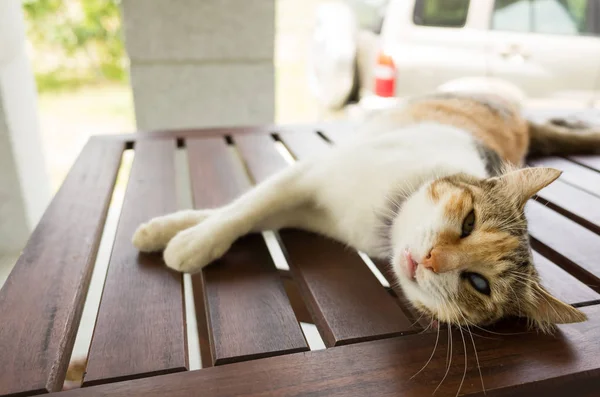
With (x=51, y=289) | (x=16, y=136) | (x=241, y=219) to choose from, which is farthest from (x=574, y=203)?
(x=16, y=136)

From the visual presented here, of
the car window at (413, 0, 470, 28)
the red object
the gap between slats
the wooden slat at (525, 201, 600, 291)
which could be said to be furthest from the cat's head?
the car window at (413, 0, 470, 28)

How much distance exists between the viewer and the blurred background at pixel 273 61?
2.22m

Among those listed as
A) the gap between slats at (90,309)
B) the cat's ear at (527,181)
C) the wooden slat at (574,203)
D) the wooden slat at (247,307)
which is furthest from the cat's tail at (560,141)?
the gap between slats at (90,309)

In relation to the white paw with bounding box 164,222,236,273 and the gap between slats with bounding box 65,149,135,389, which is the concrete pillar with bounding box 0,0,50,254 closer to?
the gap between slats with bounding box 65,149,135,389

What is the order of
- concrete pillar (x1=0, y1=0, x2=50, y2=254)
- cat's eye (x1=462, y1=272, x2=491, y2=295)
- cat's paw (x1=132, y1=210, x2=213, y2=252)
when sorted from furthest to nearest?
concrete pillar (x1=0, y1=0, x2=50, y2=254) < cat's paw (x1=132, y1=210, x2=213, y2=252) < cat's eye (x1=462, y1=272, x2=491, y2=295)

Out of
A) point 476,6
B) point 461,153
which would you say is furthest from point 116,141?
point 476,6

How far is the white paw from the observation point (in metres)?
1.07

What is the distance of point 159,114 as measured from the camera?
2.66 metres

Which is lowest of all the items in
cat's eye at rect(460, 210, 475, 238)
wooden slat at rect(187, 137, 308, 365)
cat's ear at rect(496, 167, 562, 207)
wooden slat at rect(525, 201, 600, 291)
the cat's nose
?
wooden slat at rect(525, 201, 600, 291)

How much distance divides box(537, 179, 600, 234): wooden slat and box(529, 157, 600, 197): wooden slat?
0.04 m

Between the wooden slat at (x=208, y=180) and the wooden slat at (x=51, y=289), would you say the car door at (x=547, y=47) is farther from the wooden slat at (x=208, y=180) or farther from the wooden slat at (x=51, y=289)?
the wooden slat at (x=51, y=289)

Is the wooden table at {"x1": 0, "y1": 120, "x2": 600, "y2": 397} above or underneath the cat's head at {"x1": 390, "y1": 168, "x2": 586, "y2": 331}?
underneath

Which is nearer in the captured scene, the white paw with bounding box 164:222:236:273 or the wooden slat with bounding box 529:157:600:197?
the white paw with bounding box 164:222:236:273

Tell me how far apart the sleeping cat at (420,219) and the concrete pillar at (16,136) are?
121cm
